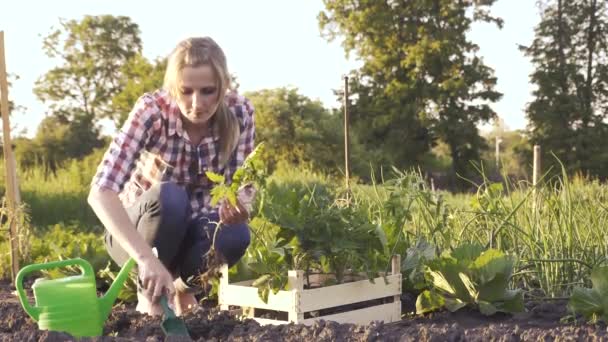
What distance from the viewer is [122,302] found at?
10.7 ft

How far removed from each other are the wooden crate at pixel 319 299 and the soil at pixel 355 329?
0.23ft

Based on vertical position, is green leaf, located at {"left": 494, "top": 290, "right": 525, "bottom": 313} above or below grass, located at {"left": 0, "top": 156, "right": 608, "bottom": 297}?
below

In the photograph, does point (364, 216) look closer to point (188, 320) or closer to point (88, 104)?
point (188, 320)

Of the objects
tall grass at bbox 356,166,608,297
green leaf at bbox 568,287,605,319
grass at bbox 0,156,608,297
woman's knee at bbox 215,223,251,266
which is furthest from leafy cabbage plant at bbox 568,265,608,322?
woman's knee at bbox 215,223,251,266

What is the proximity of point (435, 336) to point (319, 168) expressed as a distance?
11968 mm

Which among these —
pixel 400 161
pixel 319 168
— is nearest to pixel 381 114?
pixel 400 161

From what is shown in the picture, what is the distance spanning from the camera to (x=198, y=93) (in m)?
2.37

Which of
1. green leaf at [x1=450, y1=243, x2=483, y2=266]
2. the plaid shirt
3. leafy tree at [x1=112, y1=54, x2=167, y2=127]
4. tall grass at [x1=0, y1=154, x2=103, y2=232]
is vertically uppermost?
leafy tree at [x1=112, y1=54, x2=167, y2=127]

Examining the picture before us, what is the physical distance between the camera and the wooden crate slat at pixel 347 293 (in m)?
2.45

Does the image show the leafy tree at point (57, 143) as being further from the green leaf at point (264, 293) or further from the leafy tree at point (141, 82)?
the green leaf at point (264, 293)

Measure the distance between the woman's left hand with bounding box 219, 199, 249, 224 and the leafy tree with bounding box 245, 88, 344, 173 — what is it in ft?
36.9

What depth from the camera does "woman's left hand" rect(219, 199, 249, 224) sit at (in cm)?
239

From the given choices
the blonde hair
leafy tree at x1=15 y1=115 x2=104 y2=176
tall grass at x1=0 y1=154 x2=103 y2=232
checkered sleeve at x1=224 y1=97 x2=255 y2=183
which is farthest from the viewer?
leafy tree at x1=15 y1=115 x2=104 y2=176

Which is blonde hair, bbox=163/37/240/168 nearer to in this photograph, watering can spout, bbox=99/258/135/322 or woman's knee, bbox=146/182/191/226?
woman's knee, bbox=146/182/191/226
